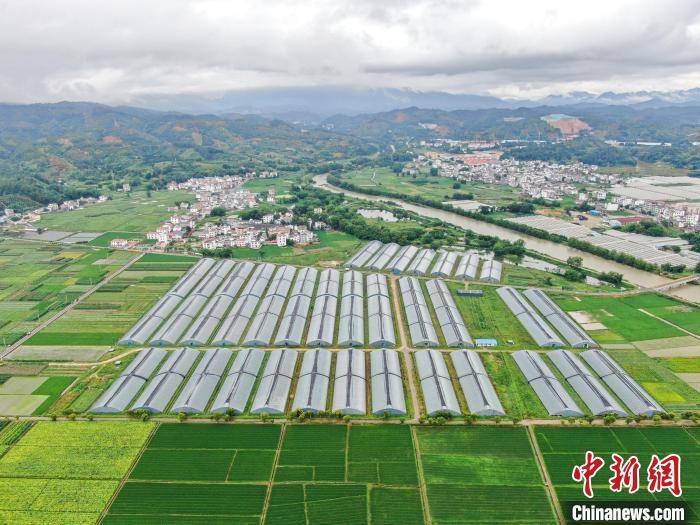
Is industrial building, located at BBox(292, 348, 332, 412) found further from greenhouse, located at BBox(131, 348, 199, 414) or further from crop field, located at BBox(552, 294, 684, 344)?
crop field, located at BBox(552, 294, 684, 344)

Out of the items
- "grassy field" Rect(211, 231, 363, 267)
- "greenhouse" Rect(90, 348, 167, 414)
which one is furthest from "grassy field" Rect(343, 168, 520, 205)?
"greenhouse" Rect(90, 348, 167, 414)

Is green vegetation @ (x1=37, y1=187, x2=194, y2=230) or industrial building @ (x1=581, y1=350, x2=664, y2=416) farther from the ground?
industrial building @ (x1=581, y1=350, x2=664, y2=416)

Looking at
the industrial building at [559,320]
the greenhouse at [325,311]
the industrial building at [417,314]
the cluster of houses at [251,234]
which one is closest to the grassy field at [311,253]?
the cluster of houses at [251,234]

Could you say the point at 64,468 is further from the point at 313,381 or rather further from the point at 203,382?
the point at 313,381

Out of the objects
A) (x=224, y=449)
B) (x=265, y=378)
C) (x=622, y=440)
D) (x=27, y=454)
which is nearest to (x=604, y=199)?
(x=622, y=440)

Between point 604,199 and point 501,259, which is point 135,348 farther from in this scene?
point 604,199

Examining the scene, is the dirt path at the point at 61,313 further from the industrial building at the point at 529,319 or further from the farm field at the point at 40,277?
the industrial building at the point at 529,319

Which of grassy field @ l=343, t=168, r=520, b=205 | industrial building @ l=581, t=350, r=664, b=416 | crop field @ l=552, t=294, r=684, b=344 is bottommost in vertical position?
grassy field @ l=343, t=168, r=520, b=205

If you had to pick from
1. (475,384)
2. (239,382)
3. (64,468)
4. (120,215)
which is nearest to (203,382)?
(239,382)
